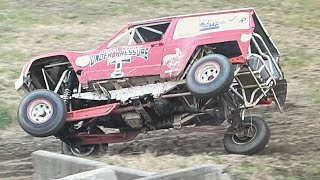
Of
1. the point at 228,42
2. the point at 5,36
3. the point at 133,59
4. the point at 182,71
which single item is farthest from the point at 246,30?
the point at 5,36

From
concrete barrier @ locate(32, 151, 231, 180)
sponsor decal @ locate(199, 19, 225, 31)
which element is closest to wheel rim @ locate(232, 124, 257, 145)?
sponsor decal @ locate(199, 19, 225, 31)

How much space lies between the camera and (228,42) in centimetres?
1019

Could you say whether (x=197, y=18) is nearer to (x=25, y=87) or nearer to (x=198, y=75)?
(x=198, y=75)

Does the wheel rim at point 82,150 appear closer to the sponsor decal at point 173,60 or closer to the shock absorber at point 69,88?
the shock absorber at point 69,88

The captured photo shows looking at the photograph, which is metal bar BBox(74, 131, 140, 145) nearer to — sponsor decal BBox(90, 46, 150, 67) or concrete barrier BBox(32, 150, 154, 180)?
sponsor decal BBox(90, 46, 150, 67)

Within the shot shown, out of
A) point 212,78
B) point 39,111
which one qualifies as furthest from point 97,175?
point 39,111

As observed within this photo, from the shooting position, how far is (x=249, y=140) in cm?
1023

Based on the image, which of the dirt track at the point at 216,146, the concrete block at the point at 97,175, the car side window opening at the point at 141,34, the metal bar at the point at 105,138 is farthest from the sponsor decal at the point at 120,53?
the concrete block at the point at 97,175

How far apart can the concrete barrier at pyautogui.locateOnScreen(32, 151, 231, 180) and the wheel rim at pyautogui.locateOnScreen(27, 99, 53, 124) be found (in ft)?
12.0

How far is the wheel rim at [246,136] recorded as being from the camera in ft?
33.6

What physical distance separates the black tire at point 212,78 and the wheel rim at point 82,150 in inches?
97.1

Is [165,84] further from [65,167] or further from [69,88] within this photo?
[65,167]

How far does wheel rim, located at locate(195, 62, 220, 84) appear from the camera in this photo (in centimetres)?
953

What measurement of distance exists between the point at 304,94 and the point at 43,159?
27.0ft
